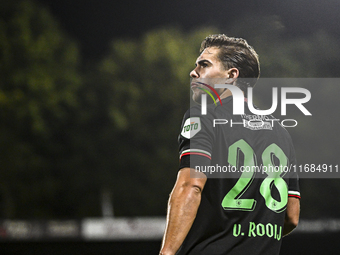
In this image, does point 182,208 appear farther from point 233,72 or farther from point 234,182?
point 233,72

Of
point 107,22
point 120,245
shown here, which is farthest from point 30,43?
point 120,245

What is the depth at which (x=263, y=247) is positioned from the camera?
43.3 inches

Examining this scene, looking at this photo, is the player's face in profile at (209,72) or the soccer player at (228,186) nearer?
the soccer player at (228,186)

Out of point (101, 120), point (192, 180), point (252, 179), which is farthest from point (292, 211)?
point (101, 120)

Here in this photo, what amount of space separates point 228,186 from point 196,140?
15cm

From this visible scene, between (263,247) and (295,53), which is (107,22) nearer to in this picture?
(295,53)

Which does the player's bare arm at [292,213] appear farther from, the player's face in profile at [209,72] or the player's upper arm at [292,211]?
the player's face in profile at [209,72]

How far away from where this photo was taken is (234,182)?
42.3 inches

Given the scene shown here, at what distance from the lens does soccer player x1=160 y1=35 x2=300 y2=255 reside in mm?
1007

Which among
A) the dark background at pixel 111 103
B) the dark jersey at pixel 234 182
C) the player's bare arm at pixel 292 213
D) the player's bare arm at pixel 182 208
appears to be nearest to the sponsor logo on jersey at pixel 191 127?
the dark jersey at pixel 234 182

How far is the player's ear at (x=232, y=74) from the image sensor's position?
49.2 inches

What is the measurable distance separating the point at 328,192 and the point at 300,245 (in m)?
0.98

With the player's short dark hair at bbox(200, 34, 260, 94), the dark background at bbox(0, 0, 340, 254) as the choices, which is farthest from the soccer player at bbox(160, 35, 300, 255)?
the dark background at bbox(0, 0, 340, 254)

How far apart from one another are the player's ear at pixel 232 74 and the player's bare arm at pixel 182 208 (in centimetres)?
37
